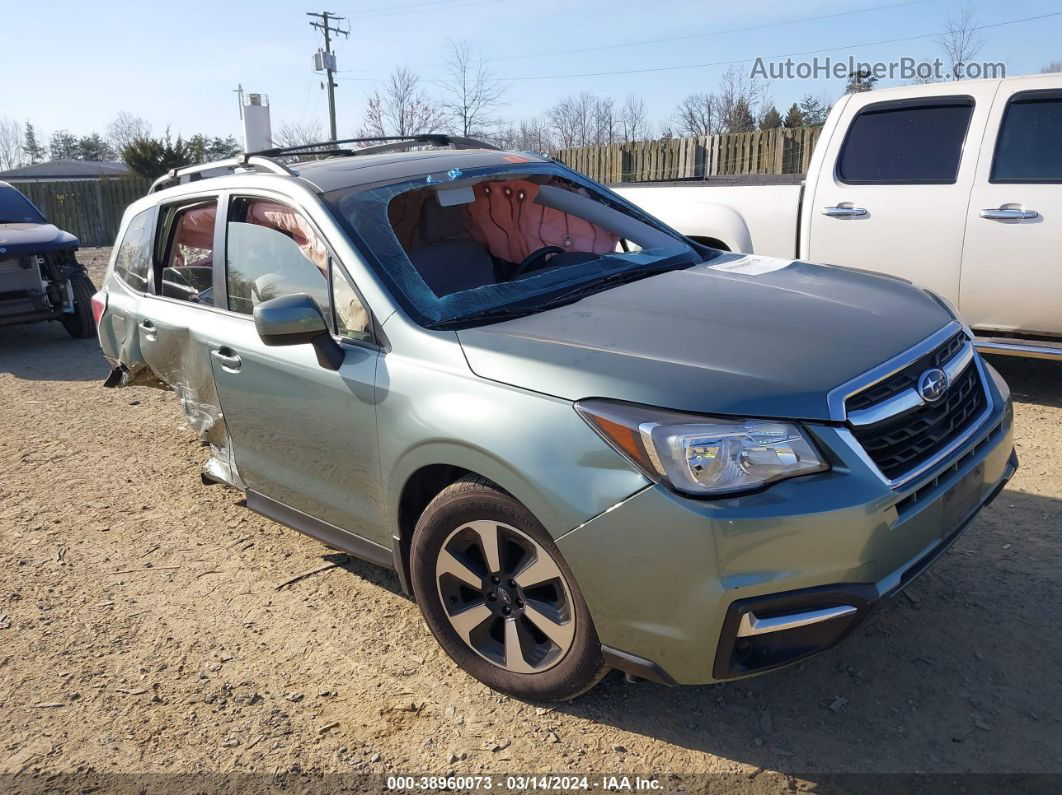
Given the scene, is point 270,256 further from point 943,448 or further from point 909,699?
point 909,699

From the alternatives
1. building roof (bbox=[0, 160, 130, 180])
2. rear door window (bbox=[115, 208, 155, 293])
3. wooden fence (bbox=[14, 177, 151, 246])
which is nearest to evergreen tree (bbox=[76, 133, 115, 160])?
building roof (bbox=[0, 160, 130, 180])

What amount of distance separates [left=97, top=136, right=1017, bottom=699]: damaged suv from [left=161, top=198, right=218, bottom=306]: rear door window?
0.10ft

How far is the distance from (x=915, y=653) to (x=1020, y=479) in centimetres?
183

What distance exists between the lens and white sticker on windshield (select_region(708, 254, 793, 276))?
3580 millimetres

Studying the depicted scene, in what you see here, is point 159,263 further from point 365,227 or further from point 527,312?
point 527,312

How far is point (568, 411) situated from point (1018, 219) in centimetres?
425

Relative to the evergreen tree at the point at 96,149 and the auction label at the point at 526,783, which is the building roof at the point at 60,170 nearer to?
the evergreen tree at the point at 96,149

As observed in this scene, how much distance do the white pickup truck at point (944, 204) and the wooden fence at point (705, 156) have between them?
7.98 metres

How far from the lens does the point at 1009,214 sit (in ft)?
17.5

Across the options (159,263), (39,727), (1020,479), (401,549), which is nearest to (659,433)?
(401,549)

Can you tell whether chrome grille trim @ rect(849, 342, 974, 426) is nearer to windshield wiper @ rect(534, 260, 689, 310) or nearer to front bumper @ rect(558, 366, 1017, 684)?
front bumper @ rect(558, 366, 1017, 684)

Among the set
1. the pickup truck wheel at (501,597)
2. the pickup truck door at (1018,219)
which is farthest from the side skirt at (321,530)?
the pickup truck door at (1018,219)

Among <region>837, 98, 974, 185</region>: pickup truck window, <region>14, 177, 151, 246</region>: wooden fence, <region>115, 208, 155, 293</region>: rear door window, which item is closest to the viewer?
<region>115, 208, 155, 293</region>: rear door window

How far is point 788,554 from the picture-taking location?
88.2 inches
